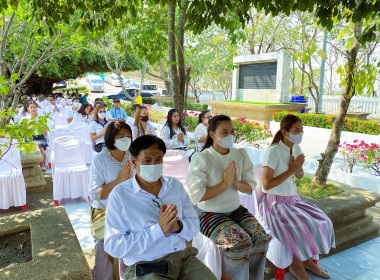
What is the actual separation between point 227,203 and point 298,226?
32.1 inches

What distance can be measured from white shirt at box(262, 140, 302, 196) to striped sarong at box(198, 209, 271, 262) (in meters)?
0.59

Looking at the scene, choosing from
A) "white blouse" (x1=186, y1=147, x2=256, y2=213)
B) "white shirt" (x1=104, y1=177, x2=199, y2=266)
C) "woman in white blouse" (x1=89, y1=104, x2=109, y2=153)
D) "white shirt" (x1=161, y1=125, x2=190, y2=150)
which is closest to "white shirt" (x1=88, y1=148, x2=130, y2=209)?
"white blouse" (x1=186, y1=147, x2=256, y2=213)

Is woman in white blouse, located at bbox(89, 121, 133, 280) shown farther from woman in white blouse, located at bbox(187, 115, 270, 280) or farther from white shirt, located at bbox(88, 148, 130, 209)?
woman in white blouse, located at bbox(187, 115, 270, 280)

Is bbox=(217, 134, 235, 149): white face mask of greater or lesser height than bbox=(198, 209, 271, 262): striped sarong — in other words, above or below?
above

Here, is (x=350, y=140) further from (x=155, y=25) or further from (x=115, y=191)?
(x=115, y=191)

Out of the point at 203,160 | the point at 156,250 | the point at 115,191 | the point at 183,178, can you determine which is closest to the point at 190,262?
the point at 156,250

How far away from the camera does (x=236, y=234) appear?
295cm

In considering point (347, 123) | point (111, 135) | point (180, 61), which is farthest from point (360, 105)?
point (111, 135)

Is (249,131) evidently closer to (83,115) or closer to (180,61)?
(180,61)

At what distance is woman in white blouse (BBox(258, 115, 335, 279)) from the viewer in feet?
11.1

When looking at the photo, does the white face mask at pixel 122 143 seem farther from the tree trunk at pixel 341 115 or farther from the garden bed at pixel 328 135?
the garden bed at pixel 328 135

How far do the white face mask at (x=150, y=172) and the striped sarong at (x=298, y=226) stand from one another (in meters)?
1.64

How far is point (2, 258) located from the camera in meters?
2.84

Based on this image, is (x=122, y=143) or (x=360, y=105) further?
(x=360, y=105)
